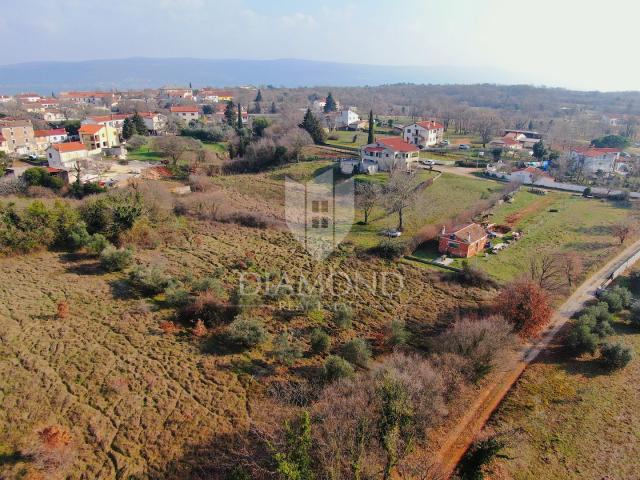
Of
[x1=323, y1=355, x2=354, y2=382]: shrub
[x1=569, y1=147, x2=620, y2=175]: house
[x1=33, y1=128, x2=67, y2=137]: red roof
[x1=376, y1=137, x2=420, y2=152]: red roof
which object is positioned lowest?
[x1=323, y1=355, x2=354, y2=382]: shrub

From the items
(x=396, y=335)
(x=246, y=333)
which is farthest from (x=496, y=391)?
(x=246, y=333)

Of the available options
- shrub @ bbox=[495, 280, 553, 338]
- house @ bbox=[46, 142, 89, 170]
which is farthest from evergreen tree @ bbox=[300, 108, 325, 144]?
shrub @ bbox=[495, 280, 553, 338]

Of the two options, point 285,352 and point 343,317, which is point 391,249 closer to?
point 343,317

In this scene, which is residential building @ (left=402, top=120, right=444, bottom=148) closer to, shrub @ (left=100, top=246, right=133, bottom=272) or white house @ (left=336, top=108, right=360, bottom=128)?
white house @ (left=336, top=108, right=360, bottom=128)

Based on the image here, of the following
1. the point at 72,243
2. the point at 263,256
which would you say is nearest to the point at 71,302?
the point at 72,243

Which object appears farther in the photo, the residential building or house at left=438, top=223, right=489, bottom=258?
the residential building

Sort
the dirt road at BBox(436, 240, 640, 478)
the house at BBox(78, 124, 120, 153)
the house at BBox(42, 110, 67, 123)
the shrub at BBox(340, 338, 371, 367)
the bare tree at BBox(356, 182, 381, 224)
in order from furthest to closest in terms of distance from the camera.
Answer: the house at BBox(42, 110, 67, 123)
the house at BBox(78, 124, 120, 153)
the bare tree at BBox(356, 182, 381, 224)
the shrub at BBox(340, 338, 371, 367)
the dirt road at BBox(436, 240, 640, 478)
